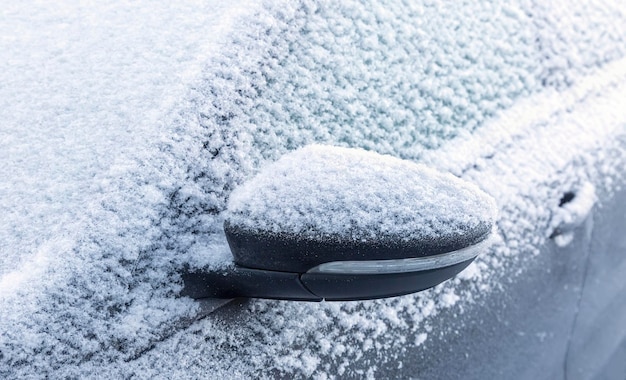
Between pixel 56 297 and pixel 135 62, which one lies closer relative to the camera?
pixel 56 297

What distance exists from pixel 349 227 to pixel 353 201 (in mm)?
47

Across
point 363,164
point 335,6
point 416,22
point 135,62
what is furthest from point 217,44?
point 416,22

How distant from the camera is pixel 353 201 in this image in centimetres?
102

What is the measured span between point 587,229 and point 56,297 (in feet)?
4.53

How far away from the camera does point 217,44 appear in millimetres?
1294

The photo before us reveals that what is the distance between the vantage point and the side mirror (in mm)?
1001

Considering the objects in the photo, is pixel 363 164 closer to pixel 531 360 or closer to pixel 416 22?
pixel 416 22

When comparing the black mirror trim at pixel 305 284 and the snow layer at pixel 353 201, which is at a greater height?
the snow layer at pixel 353 201

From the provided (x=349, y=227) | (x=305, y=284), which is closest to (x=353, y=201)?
(x=349, y=227)

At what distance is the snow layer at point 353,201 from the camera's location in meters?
1.00

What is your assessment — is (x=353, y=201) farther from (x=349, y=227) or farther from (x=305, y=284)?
(x=305, y=284)

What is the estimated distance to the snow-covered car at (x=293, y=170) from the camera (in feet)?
3.52

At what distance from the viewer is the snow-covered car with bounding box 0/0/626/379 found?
3.52ft

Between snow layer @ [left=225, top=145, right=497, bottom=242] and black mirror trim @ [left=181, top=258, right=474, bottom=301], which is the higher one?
snow layer @ [left=225, top=145, right=497, bottom=242]
